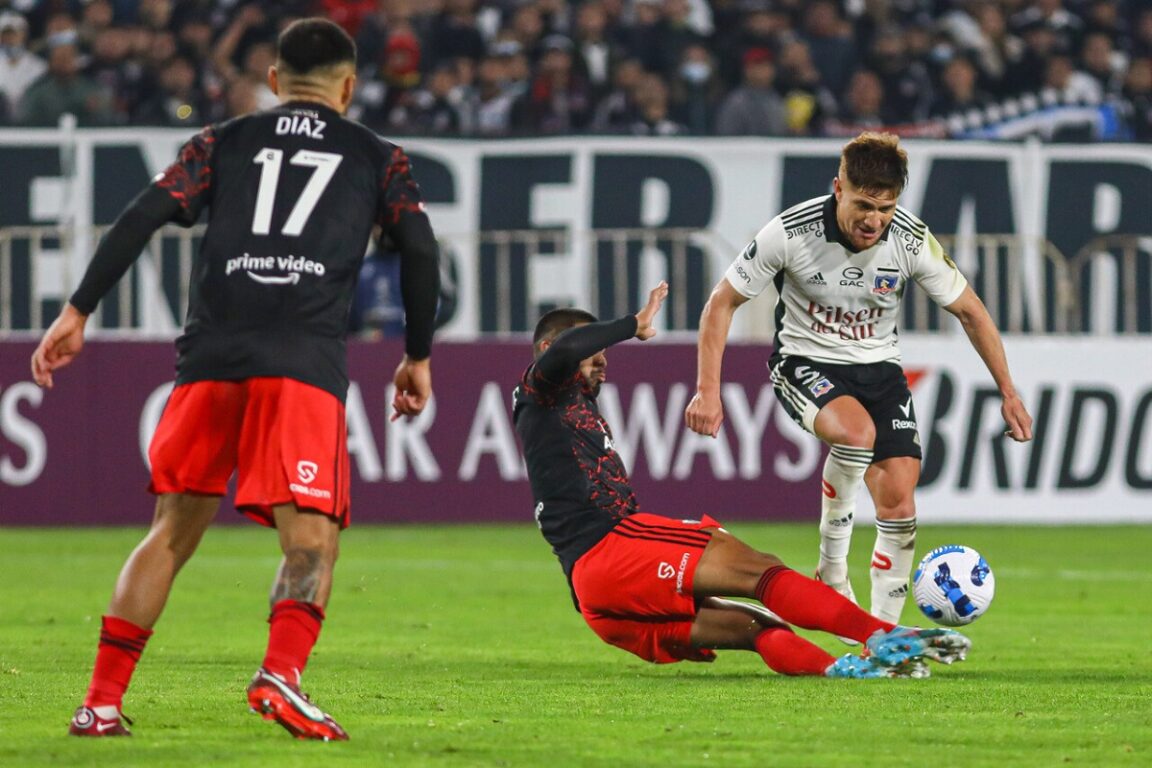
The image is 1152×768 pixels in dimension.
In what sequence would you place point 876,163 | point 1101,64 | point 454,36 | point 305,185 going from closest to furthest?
point 305,185 < point 876,163 < point 454,36 < point 1101,64

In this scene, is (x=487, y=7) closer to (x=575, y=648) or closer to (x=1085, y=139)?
(x=1085, y=139)

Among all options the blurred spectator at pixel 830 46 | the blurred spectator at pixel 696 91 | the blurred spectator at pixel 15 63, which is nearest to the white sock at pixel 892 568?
the blurred spectator at pixel 696 91

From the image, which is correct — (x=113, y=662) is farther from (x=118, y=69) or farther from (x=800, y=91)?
(x=800, y=91)

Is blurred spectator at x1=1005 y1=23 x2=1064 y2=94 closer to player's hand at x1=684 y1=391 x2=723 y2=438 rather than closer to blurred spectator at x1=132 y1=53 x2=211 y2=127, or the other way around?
blurred spectator at x1=132 y1=53 x2=211 y2=127

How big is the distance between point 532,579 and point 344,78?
6.92 m

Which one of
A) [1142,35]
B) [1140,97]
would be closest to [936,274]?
[1140,97]

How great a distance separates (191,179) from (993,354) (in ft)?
12.4

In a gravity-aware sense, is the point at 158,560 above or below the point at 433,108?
below

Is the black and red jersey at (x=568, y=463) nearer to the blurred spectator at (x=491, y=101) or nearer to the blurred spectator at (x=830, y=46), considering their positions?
the blurred spectator at (x=491, y=101)

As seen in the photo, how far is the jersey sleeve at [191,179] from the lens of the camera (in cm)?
559

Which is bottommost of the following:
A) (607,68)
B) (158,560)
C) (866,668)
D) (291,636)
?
(866,668)

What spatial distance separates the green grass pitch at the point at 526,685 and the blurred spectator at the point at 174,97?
5827mm

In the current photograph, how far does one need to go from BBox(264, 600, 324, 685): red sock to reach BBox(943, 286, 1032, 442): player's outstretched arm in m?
3.41

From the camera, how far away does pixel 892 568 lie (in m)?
8.23
